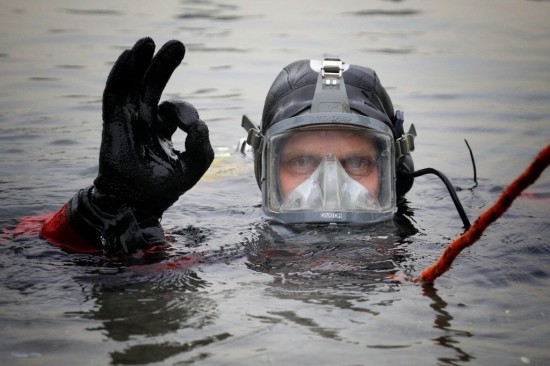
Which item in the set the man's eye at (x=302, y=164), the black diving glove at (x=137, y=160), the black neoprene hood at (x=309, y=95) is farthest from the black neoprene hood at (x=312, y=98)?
the black diving glove at (x=137, y=160)

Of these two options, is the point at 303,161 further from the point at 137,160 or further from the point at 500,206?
the point at 500,206

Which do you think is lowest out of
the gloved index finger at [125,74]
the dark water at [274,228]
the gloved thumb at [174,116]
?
the dark water at [274,228]

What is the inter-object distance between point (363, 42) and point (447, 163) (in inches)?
154

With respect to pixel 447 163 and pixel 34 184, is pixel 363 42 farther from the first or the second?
pixel 34 184

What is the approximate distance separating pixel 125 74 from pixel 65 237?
2.88 ft

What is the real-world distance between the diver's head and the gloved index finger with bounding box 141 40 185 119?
2.23ft

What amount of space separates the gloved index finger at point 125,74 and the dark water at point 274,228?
751 mm

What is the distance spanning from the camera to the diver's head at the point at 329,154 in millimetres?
4422

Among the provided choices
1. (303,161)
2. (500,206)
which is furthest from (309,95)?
(500,206)

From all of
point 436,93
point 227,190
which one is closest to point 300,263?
point 227,190

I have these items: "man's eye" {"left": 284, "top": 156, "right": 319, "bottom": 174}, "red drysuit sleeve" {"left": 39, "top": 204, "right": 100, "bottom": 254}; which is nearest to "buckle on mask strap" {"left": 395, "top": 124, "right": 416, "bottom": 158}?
"man's eye" {"left": 284, "top": 156, "right": 319, "bottom": 174}

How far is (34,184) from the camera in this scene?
19.7 ft

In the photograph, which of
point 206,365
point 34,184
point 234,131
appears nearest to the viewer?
point 206,365

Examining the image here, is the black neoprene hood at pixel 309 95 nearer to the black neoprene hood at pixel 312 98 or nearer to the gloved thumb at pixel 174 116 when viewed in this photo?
the black neoprene hood at pixel 312 98
